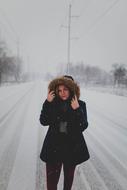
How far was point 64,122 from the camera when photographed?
309 cm

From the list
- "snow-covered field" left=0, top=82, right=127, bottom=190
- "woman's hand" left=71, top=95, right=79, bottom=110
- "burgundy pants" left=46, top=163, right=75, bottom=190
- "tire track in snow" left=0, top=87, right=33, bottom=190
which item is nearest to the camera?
"woman's hand" left=71, top=95, right=79, bottom=110

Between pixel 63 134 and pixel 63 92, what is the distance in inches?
19.8

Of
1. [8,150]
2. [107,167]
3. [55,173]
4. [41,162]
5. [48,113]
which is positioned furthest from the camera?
[8,150]

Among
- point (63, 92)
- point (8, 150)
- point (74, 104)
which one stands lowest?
point (8, 150)

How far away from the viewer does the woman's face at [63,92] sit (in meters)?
3.05

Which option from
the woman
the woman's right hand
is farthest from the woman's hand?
the woman's right hand

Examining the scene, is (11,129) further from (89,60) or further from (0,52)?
(89,60)

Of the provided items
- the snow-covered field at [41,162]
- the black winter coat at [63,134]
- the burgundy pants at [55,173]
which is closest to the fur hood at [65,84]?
the black winter coat at [63,134]

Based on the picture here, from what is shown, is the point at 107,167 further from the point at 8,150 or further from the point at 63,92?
the point at 63,92

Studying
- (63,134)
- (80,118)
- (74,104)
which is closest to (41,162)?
(63,134)

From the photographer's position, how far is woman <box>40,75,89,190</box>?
307cm

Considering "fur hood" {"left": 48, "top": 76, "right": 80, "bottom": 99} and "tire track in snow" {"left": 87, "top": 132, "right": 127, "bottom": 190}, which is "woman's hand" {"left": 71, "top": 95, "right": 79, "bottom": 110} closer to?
"fur hood" {"left": 48, "top": 76, "right": 80, "bottom": 99}

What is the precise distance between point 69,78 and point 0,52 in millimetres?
42027

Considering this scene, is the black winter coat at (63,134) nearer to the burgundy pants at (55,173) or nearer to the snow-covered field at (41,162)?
the burgundy pants at (55,173)
